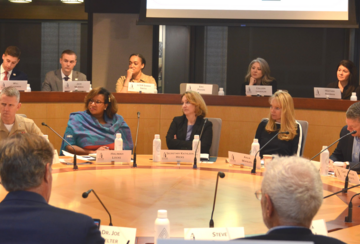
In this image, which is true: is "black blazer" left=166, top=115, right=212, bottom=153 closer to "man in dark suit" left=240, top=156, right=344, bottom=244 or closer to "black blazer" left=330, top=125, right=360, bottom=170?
"black blazer" left=330, top=125, right=360, bottom=170

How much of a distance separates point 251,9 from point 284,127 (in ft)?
8.38

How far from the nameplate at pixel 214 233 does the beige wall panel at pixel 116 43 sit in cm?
567

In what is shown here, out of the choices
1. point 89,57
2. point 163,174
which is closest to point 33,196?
point 163,174

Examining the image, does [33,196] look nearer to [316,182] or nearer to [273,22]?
[316,182]

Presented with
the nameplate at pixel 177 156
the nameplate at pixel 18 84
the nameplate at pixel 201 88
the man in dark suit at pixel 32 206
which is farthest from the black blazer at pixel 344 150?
the nameplate at pixel 18 84

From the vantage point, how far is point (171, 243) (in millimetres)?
924

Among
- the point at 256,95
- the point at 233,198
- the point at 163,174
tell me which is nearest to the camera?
the point at 233,198

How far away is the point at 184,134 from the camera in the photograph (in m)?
4.36

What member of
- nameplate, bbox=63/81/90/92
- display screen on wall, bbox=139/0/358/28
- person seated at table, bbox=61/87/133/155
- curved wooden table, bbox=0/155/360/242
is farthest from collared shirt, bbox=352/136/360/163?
nameplate, bbox=63/81/90/92

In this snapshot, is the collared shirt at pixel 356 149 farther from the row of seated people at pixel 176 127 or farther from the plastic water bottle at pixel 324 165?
the plastic water bottle at pixel 324 165

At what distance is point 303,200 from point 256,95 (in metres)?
4.15

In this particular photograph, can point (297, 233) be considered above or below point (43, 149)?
below

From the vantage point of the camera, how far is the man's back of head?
1251 millimetres

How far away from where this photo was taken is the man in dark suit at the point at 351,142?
3186 millimetres
